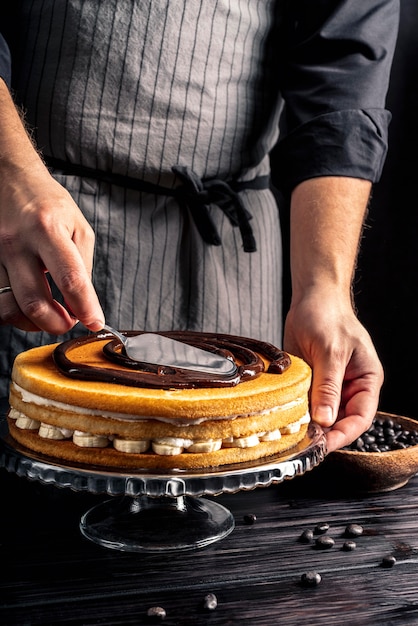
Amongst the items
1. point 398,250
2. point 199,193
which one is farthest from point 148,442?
point 398,250

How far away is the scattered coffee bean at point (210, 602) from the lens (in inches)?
36.6

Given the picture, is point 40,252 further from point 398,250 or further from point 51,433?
point 398,250

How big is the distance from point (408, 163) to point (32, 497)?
189 centimetres

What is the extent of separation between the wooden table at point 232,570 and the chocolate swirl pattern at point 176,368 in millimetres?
232

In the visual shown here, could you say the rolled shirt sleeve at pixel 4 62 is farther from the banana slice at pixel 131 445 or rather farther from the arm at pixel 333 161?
the banana slice at pixel 131 445

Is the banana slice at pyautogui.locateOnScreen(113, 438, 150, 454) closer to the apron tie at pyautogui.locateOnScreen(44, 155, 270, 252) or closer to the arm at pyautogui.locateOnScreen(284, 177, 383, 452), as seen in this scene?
the arm at pyautogui.locateOnScreen(284, 177, 383, 452)

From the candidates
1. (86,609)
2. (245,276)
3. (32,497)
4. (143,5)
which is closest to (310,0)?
(143,5)

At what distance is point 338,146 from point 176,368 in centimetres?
75

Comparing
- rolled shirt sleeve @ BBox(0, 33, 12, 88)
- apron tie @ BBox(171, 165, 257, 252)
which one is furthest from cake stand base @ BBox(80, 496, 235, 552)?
rolled shirt sleeve @ BBox(0, 33, 12, 88)

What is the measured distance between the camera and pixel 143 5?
1.55 meters

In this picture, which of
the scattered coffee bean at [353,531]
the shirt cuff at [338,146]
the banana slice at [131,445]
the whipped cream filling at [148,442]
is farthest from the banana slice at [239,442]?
the shirt cuff at [338,146]

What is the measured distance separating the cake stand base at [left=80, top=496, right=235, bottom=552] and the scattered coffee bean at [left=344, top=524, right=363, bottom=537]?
0.17 m

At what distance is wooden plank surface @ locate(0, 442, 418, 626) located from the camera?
93cm

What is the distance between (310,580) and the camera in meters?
0.99
